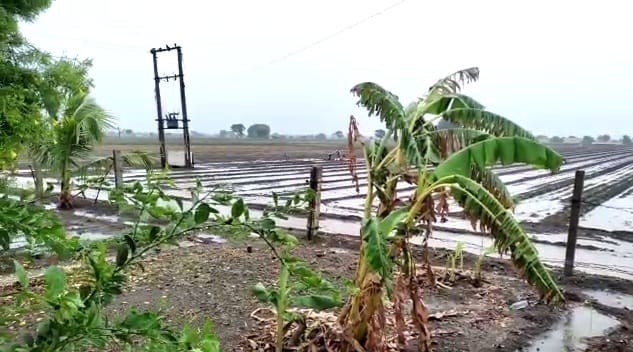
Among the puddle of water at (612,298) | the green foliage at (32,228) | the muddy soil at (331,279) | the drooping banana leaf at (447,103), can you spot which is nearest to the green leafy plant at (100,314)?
A: the green foliage at (32,228)

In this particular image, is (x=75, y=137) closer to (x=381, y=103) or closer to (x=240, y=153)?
(x=381, y=103)

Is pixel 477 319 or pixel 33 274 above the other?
pixel 33 274

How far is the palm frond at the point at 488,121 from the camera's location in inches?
159

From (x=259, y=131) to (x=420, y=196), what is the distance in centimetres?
9422

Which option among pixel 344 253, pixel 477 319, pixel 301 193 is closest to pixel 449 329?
pixel 477 319

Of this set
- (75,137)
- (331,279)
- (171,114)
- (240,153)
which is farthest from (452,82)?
(240,153)

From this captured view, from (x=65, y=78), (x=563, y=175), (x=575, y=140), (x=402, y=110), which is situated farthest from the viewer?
(x=575, y=140)

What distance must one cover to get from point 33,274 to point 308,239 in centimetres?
373

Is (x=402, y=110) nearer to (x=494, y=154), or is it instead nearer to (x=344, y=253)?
(x=494, y=154)

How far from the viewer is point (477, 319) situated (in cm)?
464

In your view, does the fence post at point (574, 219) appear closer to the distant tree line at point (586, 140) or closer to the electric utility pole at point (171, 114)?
the electric utility pole at point (171, 114)

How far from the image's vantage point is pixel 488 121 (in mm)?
4070

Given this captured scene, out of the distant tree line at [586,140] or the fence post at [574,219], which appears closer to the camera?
the fence post at [574,219]

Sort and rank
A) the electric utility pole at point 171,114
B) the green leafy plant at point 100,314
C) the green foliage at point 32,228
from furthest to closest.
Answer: the electric utility pole at point 171,114 → the green foliage at point 32,228 → the green leafy plant at point 100,314
